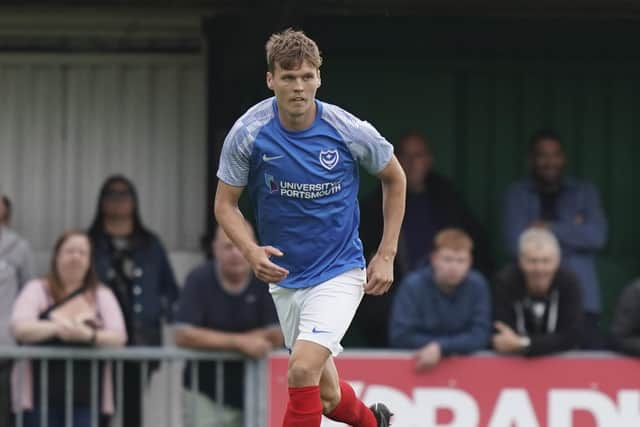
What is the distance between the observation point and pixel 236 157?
723 centimetres

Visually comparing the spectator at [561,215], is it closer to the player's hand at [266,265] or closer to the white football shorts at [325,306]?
the white football shorts at [325,306]

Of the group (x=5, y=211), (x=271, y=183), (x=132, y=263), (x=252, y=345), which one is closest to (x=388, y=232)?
(x=271, y=183)

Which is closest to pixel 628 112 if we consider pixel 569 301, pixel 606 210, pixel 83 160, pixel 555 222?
pixel 606 210

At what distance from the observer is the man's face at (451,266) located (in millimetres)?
9930

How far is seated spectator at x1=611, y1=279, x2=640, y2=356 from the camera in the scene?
9.93 metres

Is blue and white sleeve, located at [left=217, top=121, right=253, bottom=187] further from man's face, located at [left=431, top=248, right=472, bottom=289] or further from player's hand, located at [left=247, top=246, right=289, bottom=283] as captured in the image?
man's face, located at [left=431, top=248, right=472, bottom=289]

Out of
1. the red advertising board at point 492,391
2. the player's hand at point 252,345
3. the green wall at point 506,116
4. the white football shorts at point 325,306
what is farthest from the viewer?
the green wall at point 506,116

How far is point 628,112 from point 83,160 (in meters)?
3.66

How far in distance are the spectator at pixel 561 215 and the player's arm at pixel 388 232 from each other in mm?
3414

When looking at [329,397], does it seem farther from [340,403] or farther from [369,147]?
[369,147]

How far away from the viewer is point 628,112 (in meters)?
12.1

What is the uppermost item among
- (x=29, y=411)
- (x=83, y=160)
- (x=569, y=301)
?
(x=83, y=160)

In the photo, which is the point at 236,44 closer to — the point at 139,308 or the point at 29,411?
the point at 139,308

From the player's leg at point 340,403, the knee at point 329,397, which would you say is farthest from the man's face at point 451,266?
the knee at point 329,397
